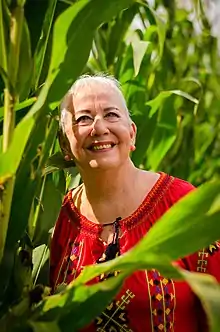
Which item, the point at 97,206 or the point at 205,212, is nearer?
the point at 205,212

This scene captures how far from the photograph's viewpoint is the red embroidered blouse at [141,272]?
0.78 meters

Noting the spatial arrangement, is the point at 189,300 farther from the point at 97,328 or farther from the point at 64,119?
the point at 64,119

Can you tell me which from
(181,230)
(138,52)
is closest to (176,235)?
(181,230)

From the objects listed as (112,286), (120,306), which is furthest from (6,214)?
(120,306)

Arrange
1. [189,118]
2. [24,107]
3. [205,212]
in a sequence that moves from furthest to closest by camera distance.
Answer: [189,118], [24,107], [205,212]

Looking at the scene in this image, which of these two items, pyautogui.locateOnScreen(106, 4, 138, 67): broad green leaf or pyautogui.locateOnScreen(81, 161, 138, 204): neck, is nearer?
pyautogui.locateOnScreen(81, 161, 138, 204): neck

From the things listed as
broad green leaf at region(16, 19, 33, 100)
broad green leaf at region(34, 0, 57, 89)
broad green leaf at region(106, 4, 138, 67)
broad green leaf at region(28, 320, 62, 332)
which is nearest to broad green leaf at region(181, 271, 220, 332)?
broad green leaf at region(28, 320, 62, 332)

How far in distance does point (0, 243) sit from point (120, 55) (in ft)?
2.45

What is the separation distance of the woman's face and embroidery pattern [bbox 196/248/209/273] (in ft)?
0.50

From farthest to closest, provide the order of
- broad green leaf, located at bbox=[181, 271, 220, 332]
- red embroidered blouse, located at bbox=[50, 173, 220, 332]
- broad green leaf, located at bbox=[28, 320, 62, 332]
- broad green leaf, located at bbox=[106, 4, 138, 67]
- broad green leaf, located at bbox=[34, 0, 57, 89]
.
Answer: broad green leaf, located at bbox=[106, 4, 138, 67]
red embroidered blouse, located at bbox=[50, 173, 220, 332]
broad green leaf, located at bbox=[34, 0, 57, 89]
broad green leaf, located at bbox=[28, 320, 62, 332]
broad green leaf, located at bbox=[181, 271, 220, 332]

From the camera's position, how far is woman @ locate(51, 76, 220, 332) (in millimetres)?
780

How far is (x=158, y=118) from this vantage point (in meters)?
1.14

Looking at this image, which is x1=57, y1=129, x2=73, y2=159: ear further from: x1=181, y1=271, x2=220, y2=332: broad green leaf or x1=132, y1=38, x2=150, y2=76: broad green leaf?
x1=181, y1=271, x2=220, y2=332: broad green leaf

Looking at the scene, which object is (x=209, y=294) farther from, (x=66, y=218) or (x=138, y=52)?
Answer: (x=138, y=52)
